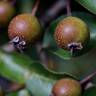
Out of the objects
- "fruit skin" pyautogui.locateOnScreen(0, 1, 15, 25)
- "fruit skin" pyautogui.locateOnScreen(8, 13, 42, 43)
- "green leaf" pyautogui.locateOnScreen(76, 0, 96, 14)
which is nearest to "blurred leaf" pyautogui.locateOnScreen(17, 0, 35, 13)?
"fruit skin" pyautogui.locateOnScreen(0, 1, 15, 25)

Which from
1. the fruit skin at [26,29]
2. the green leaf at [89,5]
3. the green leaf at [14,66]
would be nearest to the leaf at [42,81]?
the green leaf at [14,66]

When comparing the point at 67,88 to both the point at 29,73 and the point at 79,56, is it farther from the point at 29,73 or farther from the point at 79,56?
the point at 29,73

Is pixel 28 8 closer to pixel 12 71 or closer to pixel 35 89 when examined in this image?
pixel 12 71

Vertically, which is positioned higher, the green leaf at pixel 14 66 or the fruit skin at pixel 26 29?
the fruit skin at pixel 26 29

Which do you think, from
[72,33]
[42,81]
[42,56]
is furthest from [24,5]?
[72,33]

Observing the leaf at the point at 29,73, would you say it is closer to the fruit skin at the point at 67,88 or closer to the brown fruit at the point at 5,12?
the fruit skin at the point at 67,88
